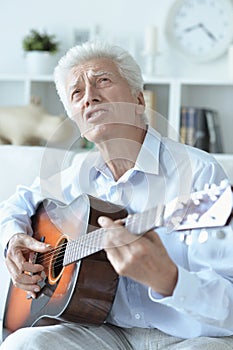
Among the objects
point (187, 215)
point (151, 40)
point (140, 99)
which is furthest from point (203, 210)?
point (151, 40)

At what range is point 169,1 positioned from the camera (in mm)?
3033

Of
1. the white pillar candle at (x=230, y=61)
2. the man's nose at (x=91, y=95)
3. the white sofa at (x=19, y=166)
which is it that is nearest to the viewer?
the man's nose at (x=91, y=95)

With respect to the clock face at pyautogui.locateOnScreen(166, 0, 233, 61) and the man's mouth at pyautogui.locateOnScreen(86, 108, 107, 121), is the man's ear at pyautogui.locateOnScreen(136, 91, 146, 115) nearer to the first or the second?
the man's mouth at pyautogui.locateOnScreen(86, 108, 107, 121)

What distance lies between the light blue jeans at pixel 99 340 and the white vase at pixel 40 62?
177cm

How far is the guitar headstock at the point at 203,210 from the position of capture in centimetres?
110

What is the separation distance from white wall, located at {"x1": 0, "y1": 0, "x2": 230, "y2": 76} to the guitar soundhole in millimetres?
1641

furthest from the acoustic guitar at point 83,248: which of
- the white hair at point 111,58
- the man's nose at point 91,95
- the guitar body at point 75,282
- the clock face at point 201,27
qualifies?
the clock face at point 201,27

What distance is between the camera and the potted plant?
3.12 meters

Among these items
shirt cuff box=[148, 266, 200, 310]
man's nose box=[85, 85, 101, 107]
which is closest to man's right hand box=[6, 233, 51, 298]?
man's nose box=[85, 85, 101, 107]

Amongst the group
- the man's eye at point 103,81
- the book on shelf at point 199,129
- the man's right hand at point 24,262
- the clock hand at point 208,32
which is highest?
the clock hand at point 208,32

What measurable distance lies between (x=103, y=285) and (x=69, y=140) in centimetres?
54

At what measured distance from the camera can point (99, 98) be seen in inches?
66.6

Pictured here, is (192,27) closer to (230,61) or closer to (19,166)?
(230,61)

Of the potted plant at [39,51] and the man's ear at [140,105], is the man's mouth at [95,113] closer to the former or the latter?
the man's ear at [140,105]
